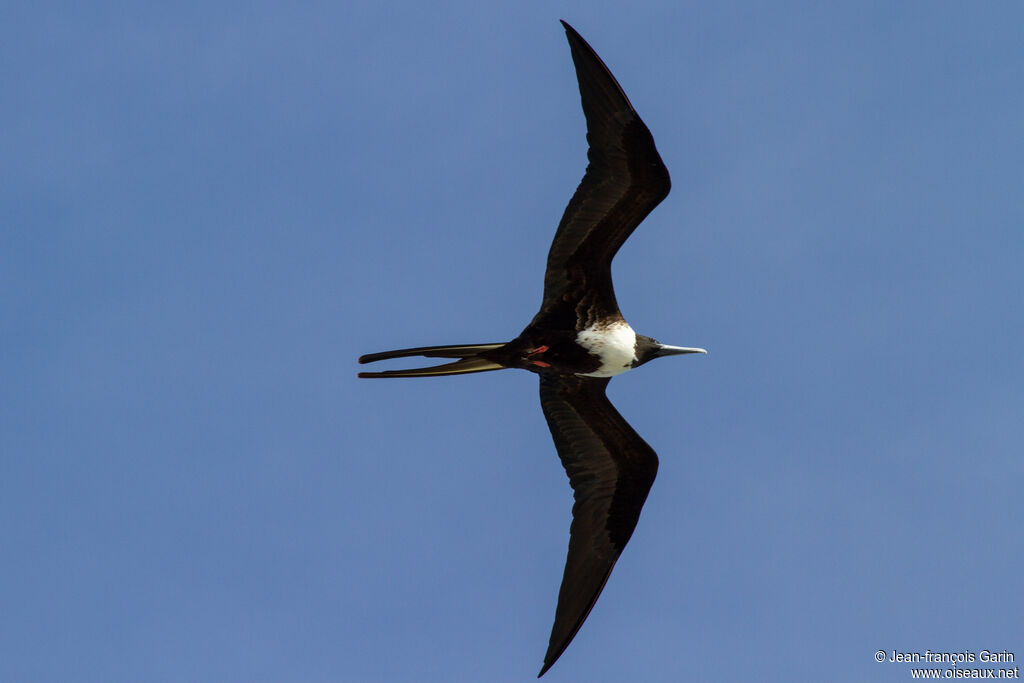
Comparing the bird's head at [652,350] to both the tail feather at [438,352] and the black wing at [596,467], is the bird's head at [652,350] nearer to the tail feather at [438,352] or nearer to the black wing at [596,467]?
the black wing at [596,467]

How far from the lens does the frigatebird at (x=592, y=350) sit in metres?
10.3

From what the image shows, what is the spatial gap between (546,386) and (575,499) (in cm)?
108

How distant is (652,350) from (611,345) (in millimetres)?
615

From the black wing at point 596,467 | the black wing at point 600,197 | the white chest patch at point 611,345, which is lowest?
the black wing at point 596,467

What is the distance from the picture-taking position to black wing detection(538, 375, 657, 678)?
11.5 meters

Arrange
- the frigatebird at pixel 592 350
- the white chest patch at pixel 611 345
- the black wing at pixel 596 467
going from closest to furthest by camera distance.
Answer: the frigatebird at pixel 592 350 < the white chest patch at pixel 611 345 < the black wing at pixel 596 467

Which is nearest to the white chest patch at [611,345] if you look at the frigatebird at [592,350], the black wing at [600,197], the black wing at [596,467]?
the frigatebird at [592,350]

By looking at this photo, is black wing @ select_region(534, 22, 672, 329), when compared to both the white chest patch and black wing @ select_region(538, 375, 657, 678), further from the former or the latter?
black wing @ select_region(538, 375, 657, 678)

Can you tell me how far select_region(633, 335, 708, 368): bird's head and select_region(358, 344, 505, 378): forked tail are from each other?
132 cm

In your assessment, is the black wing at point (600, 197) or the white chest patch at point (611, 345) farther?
the white chest patch at point (611, 345)

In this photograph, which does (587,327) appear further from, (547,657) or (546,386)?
(547,657)

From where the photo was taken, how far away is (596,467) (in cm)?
1174

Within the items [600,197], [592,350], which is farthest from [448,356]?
[600,197]

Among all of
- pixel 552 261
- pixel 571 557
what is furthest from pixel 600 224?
pixel 571 557
